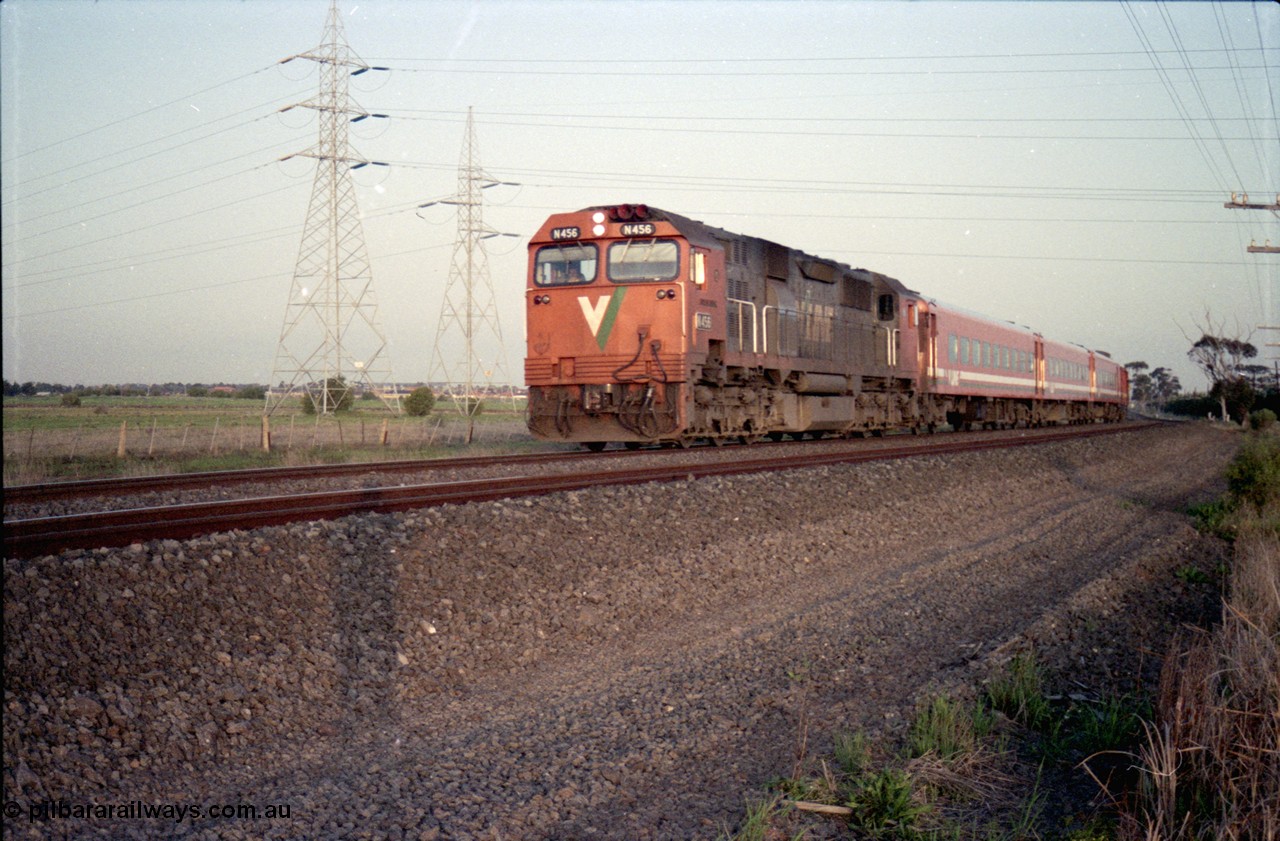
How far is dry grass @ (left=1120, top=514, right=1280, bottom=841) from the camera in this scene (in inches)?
143

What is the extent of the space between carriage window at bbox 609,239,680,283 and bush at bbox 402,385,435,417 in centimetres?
3406

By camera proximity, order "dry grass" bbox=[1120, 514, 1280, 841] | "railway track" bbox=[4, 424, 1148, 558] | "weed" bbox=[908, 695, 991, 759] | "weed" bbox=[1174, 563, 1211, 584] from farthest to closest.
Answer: "weed" bbox=[1174, 563, 1211, 584], "railway track" bbox=[4, 424, 1148, 558], "weed" bbox=[908, 695, 991, 759], "dry grass" bbox=[1120, 514, 1280, 841]

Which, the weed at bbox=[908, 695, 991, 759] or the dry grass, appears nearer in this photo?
the dry grass

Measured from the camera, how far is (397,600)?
20.3ft

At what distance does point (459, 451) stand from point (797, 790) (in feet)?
56.2

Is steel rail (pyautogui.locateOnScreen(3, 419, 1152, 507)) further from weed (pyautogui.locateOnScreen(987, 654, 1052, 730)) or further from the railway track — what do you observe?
weed (pyautogui.locateOnScreen(987, 654, 1052, 730))

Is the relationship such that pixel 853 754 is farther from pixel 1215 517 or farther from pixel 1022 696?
pixel 1215 517

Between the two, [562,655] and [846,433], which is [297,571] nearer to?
[562,655]

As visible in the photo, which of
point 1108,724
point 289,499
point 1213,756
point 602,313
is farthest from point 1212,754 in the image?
point 602,313

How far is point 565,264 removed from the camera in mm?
16750

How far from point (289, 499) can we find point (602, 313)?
8.20 m

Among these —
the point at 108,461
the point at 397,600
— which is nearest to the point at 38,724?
the point at 397,600

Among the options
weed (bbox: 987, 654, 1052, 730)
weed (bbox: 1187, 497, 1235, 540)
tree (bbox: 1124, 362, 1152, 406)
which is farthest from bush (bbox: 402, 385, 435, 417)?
tree (bbox: 1124, 362, 1152, 406)

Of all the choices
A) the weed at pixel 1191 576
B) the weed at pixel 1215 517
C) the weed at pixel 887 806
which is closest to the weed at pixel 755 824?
the weed at pixel 887 806
